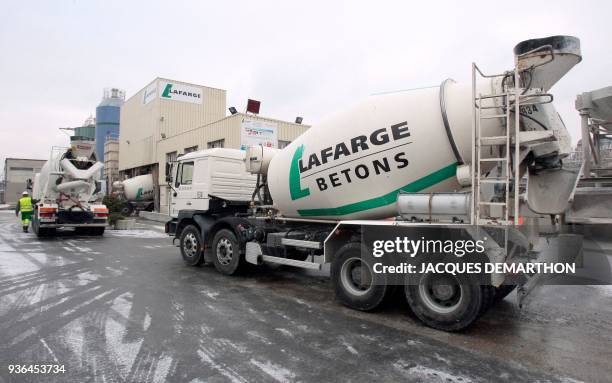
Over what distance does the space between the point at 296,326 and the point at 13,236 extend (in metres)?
14.3

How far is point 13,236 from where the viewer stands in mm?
14805

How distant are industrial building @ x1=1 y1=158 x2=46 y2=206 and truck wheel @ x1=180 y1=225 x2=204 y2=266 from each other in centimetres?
4564

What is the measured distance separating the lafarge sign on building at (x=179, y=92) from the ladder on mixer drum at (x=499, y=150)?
24.8 metres

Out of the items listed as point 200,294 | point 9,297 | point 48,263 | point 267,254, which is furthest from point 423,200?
point 48,263

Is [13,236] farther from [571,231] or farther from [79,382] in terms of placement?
[571,231]

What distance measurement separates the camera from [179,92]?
2683 cm

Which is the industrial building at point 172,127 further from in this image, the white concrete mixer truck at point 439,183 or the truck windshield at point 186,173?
the white concrete mixer truck at point 439,183

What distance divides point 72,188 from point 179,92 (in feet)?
45.1

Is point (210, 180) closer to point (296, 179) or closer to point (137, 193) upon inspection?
point (296, 179)

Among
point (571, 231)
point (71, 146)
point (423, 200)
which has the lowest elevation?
point (571, 231)

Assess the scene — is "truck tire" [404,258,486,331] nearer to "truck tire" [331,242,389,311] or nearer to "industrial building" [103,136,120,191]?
"truck tire" [331,242,389,311]

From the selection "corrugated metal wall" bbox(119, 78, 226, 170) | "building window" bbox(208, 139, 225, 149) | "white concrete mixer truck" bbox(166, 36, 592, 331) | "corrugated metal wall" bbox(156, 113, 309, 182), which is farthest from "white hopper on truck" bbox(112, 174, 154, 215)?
"white concrete mixer truck" bbox(166, 36, 592, 331)

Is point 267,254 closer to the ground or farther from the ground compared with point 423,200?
closer to the ground

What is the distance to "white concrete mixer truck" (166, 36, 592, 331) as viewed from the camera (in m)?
4.62
